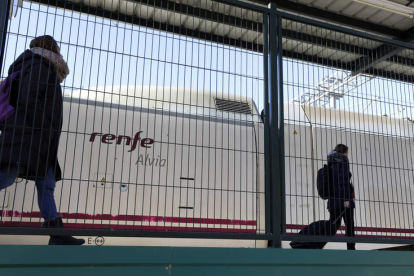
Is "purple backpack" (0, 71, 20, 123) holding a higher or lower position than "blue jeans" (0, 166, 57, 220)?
higher

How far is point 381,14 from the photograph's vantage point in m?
8.15

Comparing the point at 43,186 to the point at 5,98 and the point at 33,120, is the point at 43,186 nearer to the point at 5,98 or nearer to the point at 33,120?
→ the point at 33,120

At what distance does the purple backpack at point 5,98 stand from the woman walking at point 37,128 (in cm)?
3

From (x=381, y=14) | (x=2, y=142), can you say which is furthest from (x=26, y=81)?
(x=381, y=14)

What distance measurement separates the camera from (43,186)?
119 inches

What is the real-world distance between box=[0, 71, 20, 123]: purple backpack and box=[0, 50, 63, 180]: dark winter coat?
0.12 ft

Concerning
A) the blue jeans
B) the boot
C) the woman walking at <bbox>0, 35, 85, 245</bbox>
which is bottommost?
the boot

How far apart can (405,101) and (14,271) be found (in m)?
4.14

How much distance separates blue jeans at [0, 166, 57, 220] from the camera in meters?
2.96

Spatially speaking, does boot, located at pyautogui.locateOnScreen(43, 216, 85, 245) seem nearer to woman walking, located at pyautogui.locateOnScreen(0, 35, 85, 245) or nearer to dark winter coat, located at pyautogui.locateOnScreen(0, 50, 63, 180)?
woman walking, located at pyautogui.locateOnScreen(0, 35, 85, 245)

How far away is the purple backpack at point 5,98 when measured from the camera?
10.1 feet

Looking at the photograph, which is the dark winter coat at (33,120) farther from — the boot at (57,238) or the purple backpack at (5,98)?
the boot at (57,238)

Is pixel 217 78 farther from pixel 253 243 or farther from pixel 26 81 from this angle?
pixel 253 243

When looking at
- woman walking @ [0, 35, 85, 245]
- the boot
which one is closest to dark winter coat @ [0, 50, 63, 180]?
woman walking @ [0, 35, 85, 245]
